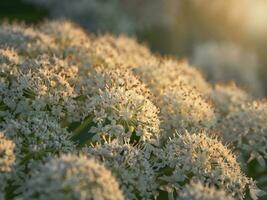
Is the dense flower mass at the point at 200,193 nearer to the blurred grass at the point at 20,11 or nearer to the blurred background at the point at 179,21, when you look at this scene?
the blurred background at the point at 179,21

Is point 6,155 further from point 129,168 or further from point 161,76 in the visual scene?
point 161,76

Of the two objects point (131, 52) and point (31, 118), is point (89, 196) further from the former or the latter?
point (131, 52)

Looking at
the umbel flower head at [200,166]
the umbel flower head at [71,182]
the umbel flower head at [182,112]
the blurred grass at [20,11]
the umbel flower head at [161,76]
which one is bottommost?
the umbel flower head at [71,182]

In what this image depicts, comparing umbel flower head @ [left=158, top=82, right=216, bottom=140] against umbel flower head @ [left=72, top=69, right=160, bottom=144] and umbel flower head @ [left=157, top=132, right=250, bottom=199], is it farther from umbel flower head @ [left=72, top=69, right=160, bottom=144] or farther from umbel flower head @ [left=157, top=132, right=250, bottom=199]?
umbel flower head @ [left=157, top=132, right=250, bottom=199]

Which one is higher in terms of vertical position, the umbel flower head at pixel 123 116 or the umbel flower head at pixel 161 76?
the umbel flower head at pixel 161 76

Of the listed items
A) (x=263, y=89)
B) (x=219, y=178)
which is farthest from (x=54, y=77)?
(x=263, y=89)

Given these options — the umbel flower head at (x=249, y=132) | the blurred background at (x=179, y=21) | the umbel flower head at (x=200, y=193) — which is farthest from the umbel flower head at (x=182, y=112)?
the blurred background at (x=179, y=21)
